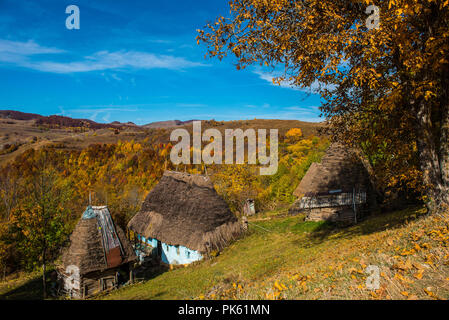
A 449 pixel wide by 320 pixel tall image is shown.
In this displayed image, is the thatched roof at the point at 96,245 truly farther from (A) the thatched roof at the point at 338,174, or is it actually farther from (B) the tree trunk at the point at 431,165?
(B) the tree trunk at the point at 431,165

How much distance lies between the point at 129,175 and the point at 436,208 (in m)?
98.4

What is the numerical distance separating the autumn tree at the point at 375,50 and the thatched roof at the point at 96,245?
15274mm

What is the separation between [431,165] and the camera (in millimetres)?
7672

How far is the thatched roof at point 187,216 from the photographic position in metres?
20.6

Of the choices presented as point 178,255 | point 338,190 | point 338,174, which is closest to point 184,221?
point 178,255

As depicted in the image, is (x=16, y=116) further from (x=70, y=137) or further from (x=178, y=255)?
(x=178, y=255)

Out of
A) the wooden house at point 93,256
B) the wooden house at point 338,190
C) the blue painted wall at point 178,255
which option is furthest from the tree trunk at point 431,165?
the wooden house at point 93,256

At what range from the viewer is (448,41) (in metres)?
6.43

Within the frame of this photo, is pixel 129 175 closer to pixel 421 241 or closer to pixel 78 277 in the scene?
pixel 78 277

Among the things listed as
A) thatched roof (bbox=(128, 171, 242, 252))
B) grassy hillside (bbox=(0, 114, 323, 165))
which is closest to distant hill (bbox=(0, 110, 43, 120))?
grassy hillside (bbox=(0, 114, 323, 165))

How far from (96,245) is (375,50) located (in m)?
18.4

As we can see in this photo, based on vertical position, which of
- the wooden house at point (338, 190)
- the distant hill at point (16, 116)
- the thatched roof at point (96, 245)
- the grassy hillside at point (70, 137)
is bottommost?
the thatched roof at point (96, 245)

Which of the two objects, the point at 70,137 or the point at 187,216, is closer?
the point at 187,216

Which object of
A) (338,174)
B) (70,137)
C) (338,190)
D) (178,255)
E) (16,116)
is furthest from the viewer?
(16,116)
